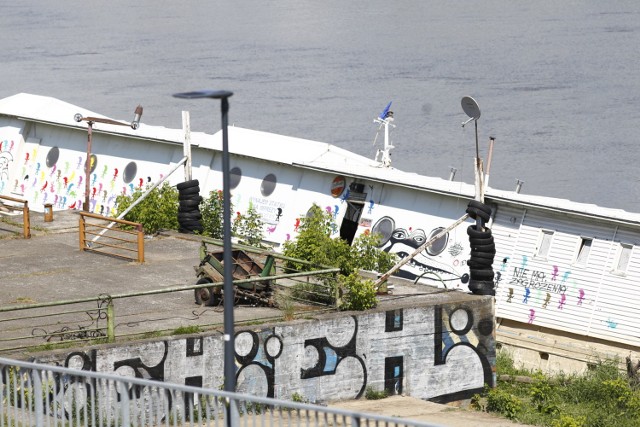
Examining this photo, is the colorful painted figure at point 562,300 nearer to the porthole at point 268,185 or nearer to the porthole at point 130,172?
the porthole at point 268,185

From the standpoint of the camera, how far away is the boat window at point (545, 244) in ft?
87.2


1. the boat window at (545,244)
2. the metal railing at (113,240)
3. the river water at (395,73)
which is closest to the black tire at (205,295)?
the metal railing at (113,240)

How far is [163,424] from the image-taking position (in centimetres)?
1689

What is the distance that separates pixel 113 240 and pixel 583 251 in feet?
35.0

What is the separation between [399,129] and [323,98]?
26.5 feet

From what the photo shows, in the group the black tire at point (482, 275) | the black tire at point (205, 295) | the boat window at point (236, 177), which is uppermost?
the boat window at point (236, 177)

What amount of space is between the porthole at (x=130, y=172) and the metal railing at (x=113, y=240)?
651 cm

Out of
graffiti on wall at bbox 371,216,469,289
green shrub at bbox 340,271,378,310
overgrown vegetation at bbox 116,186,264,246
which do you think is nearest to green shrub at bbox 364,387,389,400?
green shrub at bbox 340,271,378,310

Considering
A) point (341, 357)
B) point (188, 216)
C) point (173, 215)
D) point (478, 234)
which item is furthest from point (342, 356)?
point (173, 215)

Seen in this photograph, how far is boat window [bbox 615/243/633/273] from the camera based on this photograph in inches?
1006

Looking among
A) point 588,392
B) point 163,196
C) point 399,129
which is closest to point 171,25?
point 399,129

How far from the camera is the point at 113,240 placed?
90.4 ft

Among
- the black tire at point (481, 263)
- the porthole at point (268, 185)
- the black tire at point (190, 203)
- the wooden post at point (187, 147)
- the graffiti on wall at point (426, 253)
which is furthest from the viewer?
the porthole at point (268, 185)

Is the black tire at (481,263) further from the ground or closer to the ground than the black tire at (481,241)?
closer to the ground
